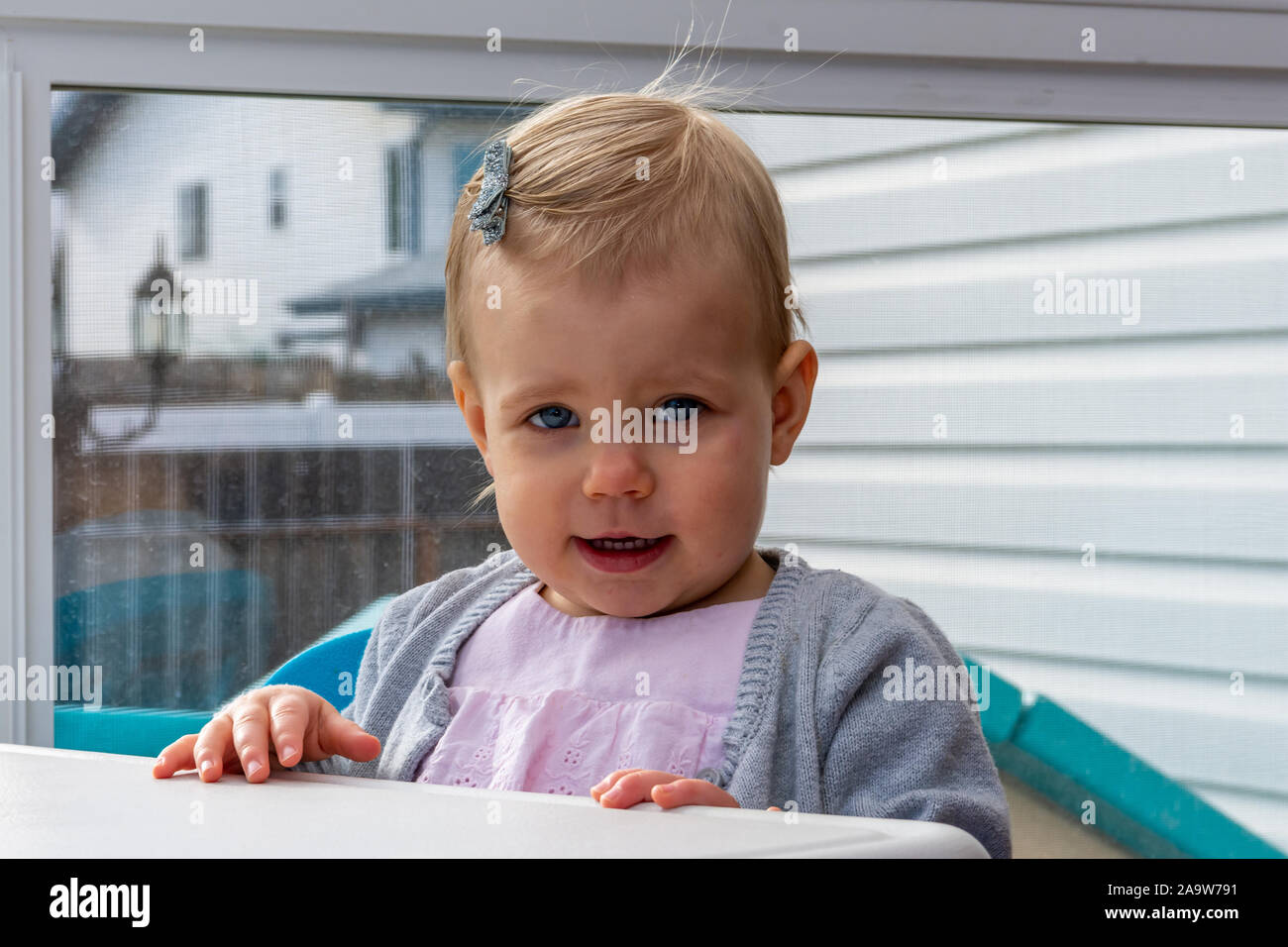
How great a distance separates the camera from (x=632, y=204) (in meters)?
1.01

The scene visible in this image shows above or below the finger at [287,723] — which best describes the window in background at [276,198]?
above

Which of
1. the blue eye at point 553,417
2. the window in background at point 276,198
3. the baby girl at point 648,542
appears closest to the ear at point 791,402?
the baby girl at point 648,542

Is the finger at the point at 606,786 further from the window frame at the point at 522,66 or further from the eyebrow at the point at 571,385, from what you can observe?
the window frame at the point at 522,66

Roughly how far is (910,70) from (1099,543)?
79cm

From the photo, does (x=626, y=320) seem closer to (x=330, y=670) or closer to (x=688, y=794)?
(x=688, y=794)

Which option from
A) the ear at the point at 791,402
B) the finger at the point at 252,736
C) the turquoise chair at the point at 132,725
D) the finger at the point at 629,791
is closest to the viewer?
the finger at the point at 629,791

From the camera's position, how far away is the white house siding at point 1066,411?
1.74 meters

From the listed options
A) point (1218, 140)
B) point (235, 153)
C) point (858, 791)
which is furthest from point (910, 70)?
point (858, 791)

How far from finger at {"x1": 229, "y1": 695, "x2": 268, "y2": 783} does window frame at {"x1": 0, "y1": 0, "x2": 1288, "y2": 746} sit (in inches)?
35.0

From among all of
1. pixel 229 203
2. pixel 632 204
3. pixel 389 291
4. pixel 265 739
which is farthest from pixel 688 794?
pixel 229 203

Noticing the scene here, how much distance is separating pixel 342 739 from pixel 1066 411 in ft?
4.27

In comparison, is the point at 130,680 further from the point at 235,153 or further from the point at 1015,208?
the point at 1015,208

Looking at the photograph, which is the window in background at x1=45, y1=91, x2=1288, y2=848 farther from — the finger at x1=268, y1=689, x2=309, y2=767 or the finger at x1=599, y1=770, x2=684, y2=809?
the finger at x1=599, y1=770, x2=684, y2=809

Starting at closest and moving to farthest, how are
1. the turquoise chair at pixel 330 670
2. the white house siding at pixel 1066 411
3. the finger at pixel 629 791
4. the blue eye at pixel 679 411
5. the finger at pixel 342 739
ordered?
the finger at pixel 629 791 < the finger at pixel 342 739 < the blue eye at pixel 679 411 < the turquoise chair at pixel 330 670 < the white house siding at pixel 1066 411
